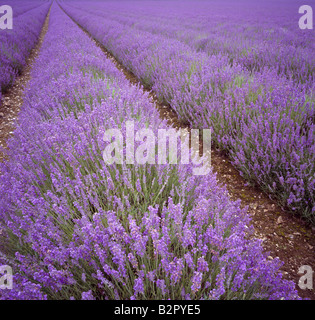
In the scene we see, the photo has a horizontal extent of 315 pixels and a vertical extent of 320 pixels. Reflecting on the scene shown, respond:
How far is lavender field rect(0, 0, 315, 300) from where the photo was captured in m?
1.04

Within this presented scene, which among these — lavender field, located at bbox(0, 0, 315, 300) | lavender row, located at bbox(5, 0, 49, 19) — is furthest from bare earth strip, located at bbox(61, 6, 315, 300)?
lavender row, located at bbox(5, 0, 49, 19)

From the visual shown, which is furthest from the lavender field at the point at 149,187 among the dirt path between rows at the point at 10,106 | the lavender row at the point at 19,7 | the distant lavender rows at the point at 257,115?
the lavender row at the point at 19,7

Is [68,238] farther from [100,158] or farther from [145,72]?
[145,72]

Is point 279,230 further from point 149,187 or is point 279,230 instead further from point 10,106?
point 10,106

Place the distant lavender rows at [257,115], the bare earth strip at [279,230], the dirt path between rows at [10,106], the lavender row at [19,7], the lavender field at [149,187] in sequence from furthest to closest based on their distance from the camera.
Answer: the lavender row at [19,7]
the dirt path between rows at [10,106]
the distant lavender rows at [257,115]
the bare earth strip at [279,230]
the lavender field at [149,187]

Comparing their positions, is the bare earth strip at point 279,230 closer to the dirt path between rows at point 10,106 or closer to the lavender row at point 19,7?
the dirt path between rows at point 10,106

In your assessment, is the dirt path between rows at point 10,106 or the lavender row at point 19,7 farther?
the lavender row at point 19,7

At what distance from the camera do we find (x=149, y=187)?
1604 millimetres

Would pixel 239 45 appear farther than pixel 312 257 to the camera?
Yes

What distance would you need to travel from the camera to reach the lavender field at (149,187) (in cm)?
104
